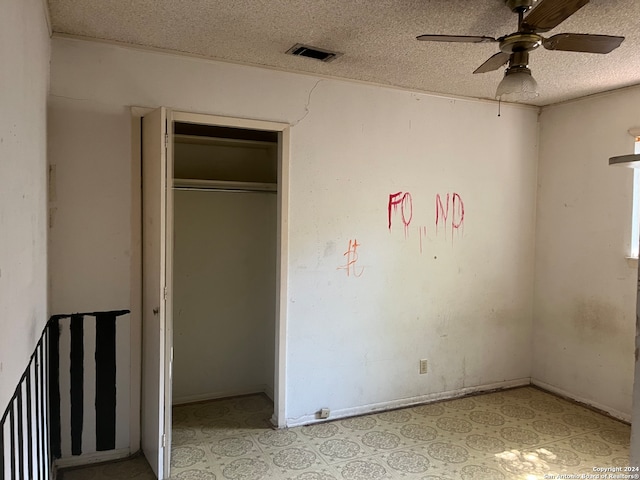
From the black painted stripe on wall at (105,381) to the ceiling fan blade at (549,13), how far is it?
2.55 m

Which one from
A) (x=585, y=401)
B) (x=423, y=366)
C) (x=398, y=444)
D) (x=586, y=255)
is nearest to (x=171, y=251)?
(x=398, y=444)

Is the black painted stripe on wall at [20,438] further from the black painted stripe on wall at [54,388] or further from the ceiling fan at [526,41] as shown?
the ceiling fan at [526,41]

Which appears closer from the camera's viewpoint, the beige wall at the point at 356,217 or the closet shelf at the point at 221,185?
the beige wall at the point at 356,217

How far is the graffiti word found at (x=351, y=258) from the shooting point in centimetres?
335

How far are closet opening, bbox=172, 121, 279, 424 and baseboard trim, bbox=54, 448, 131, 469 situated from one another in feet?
2.40

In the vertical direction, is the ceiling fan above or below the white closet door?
above

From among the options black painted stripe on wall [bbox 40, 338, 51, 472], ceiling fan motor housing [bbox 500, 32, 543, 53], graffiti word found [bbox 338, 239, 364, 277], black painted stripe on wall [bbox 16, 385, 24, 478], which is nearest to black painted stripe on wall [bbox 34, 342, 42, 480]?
black painted stripe on wall [bbox 40, 338, 51, 472]

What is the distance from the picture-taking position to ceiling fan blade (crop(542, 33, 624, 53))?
192 centimetres

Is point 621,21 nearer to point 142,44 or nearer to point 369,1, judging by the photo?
point 369,1

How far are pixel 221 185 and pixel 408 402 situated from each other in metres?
2.17

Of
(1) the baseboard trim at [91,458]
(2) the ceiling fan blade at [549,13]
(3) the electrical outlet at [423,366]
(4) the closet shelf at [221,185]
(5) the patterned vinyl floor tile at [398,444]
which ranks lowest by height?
(5) the patterned vinyl floor tile at [398,444]

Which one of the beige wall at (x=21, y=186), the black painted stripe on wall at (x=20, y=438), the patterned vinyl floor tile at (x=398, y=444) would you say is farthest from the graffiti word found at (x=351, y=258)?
the black painted stripe on wall at (x=20, y=438)

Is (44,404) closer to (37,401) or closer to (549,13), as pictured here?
(37,401)

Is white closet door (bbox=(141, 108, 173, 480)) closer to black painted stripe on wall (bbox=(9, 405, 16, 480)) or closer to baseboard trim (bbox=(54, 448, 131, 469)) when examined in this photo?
baseboard trim (bbox=(54, 448, 131, 469))
